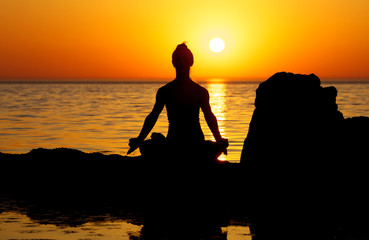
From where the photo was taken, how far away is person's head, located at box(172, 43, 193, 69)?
790cm

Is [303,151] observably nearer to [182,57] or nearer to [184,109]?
[184,109]

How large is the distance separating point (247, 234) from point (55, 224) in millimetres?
2908

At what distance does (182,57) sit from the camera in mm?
7910

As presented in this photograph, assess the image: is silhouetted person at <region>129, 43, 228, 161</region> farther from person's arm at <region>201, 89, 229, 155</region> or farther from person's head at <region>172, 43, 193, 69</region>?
person's head at <region>172, 43, 193, 69</region>

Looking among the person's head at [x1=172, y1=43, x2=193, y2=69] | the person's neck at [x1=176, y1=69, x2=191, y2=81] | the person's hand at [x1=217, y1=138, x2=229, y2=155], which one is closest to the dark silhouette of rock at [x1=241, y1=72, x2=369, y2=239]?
the person's hand at [x1=217, y1=138, x2=229, y2=155]

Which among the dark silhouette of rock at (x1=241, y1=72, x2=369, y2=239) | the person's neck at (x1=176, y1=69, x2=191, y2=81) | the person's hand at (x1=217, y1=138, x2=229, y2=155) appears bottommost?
the dark silhouette of rock at (x1=241, y1=72, x2=369, y2=239)

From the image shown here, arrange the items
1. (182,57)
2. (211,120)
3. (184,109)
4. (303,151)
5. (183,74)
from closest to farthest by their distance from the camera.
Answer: (182,57) → (183,74) → (184,109) → (211,120) → (303,151)

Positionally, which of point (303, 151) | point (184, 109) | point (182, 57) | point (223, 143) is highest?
point (182, 57)

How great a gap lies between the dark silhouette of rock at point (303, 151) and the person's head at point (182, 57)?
355cm

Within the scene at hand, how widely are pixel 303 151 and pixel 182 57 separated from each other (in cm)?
476

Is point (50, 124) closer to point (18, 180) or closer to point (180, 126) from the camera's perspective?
point (18, 180)

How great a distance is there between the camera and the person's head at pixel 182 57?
7.90m

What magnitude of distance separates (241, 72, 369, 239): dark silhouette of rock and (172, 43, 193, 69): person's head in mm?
3549

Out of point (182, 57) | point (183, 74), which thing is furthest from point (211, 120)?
point (182, 57)
